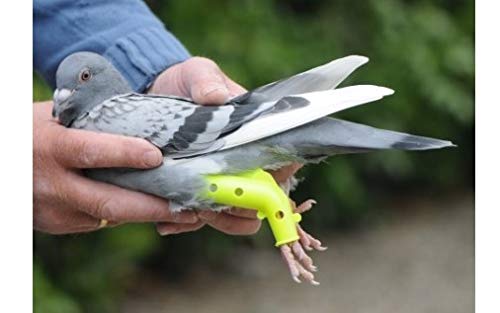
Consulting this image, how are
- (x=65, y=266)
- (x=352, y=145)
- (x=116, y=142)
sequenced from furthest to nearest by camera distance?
(x=65, y=266) → (x=116, y=142) → (x=352, y=145)

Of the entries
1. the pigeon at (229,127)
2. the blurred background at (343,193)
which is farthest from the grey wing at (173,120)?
the blurred background at (343,193)

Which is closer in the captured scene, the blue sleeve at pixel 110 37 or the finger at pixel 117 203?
the finger at pixel 117 203

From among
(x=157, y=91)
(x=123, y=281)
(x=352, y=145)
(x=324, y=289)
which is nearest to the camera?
(x=352, y=145)

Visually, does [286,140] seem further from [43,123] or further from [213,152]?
[43,123]

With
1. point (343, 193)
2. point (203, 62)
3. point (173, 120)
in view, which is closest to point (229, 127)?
point (173, 120)

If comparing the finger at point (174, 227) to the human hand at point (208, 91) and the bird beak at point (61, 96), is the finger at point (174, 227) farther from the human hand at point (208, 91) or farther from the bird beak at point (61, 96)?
the bird beak at point (61, 96)

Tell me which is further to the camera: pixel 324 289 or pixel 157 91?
pixel 324 289

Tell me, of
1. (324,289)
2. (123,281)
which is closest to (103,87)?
(123,281)

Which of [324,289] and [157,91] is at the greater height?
[157,91]
